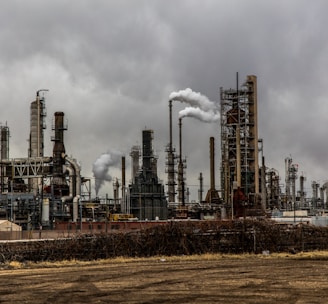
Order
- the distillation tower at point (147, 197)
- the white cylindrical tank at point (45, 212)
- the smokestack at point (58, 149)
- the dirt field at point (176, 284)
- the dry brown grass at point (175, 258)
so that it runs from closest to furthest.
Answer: the dirt field at point (176, 284), the dry brown grass at point (175, 258), the white cylindrical tank at point (45, 212), the smokestack at point (58, 149), the distillation tower at point (147, 197)

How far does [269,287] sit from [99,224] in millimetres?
44136

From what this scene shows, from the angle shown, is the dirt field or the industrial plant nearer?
the dirt field

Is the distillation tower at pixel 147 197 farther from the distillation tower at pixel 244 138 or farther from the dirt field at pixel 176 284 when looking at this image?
the dirt field at pixel 176 284

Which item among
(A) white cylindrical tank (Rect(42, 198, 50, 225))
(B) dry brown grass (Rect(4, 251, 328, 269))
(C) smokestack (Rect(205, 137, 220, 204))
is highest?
(C) smokestack (Rect(205, 137, 220, 204))

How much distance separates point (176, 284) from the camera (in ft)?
65.0

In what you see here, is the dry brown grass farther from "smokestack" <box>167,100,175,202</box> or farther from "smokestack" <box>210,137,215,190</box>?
"smokestack" <box>167,100,175,202</box>

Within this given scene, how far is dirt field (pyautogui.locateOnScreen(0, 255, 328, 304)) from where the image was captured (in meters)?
17.1

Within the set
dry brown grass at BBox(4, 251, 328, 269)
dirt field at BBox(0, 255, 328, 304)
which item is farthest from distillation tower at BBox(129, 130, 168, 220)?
dirt field at BBox(0, 255, 328, 304)

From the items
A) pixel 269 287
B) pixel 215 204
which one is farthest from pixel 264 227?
pixel 215 204

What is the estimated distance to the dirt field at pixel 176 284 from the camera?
17062 millimetres

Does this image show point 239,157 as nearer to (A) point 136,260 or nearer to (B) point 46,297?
(A) point 136,260

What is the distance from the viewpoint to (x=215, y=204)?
77.4 meters

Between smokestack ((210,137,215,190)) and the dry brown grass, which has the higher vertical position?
smokestack ((210,137,215,190))

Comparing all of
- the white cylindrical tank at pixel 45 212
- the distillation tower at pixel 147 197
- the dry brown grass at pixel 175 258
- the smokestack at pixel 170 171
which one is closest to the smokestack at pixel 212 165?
the smokestack at pixel 170 171
